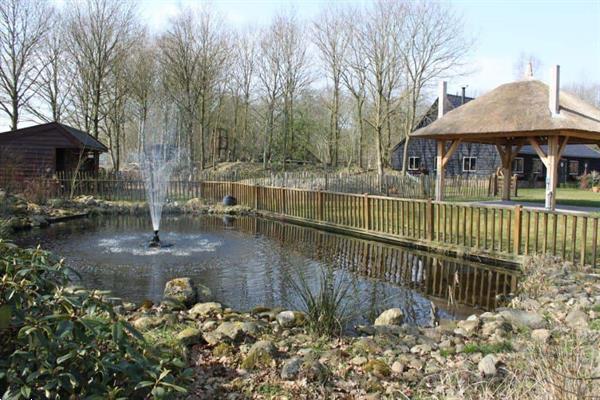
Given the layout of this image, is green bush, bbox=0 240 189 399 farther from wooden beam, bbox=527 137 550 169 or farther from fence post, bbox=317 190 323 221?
wooden beam, bbox=527 137 550 169

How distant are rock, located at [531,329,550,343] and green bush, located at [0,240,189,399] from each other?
3.53 m

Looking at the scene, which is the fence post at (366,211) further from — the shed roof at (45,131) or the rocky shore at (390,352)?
the shed roof at (45,131)

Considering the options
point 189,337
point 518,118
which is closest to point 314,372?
point 189,337

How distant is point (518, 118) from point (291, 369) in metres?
13.9

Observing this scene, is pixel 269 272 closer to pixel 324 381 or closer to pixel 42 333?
pixel 324 381

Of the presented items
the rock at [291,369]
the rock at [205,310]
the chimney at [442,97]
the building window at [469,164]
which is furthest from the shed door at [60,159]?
the building window at [469,164]

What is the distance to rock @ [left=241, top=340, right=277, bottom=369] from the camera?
153 inches

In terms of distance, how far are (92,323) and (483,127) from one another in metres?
15.1

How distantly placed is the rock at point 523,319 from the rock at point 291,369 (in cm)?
287

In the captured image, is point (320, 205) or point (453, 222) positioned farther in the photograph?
point (320, 205)

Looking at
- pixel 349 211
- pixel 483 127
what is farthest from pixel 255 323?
pixel 483 127

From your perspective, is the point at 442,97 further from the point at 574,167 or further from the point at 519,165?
the point at 574,167

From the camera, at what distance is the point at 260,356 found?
13.0ft

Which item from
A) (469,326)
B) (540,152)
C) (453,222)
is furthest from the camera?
(540,152)
